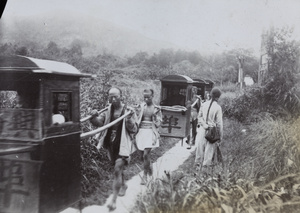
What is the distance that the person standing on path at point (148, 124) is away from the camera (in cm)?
A: 222

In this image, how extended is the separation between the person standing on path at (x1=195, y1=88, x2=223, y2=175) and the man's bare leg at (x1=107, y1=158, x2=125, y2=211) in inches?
22.9

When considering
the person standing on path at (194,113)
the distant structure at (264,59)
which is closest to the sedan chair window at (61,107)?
the person standing on path at (194,113)

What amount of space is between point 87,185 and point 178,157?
2.21ft

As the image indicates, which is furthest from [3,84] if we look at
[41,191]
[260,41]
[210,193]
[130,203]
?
[260,41]

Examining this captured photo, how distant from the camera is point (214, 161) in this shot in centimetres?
232

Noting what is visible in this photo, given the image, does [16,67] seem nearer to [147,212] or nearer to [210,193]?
[147,212]

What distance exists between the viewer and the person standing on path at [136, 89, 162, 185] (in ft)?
7.28

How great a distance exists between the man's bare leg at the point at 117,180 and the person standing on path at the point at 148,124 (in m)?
0.18

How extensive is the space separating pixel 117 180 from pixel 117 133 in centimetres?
Answer: 33

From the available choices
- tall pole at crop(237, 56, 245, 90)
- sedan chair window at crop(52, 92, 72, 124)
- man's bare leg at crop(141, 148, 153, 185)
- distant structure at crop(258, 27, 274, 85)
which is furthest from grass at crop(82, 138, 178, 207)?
distant structure at crop(258, 27, 274, 85)

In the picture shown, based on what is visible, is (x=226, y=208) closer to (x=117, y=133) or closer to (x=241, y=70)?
(x=117, y=133)

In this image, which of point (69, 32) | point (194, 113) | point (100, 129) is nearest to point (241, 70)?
point (194, 113)

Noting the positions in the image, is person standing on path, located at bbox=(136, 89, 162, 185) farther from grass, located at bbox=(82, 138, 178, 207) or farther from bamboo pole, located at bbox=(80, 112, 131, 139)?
bamboo pole, located at bbox=(80, 112, 131, 139)

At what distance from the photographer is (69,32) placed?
78.3 inches
